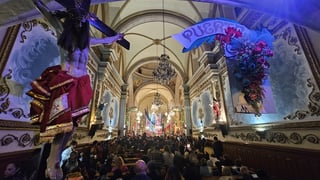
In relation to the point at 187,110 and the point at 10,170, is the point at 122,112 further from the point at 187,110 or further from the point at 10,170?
the point at 10,170

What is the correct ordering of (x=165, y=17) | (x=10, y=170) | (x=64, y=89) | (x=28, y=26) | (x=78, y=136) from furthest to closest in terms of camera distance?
(x=165, y=17) → (x=78, y=136) → (x=28, y=26) → (x=10, y=170) → (x=64, y=89)

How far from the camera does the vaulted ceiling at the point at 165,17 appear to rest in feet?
5.46

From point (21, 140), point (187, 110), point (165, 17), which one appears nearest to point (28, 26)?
point (21, 140)

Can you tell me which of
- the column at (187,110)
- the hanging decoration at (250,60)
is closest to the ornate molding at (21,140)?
the hanging decoration at (250,60)

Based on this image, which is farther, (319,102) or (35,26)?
(35,26)

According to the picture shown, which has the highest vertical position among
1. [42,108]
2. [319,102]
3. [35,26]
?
[35,26]

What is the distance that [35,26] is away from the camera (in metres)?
3.19

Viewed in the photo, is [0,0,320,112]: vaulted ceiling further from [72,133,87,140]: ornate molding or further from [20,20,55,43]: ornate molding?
[72,133,87,140]: ornate molding

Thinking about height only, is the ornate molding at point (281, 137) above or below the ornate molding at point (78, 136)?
below

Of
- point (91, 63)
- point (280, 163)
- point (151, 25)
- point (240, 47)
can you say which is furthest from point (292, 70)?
point (151, 25)

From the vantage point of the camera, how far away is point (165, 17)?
8883mm

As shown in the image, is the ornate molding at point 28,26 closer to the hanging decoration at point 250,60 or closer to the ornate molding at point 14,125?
the ornate molding at point 14,125

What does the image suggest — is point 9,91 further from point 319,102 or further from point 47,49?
point 319,102

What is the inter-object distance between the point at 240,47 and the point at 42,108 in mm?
3042
